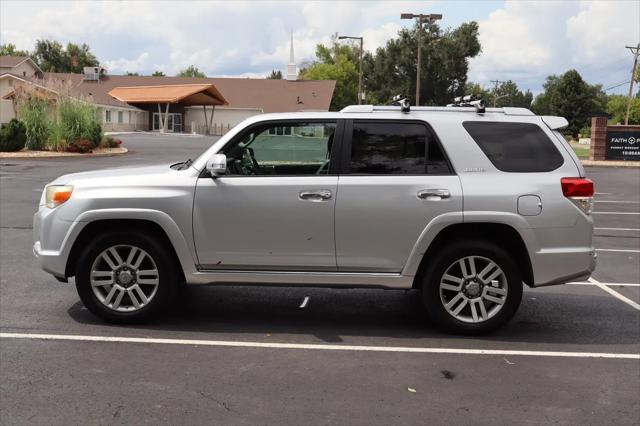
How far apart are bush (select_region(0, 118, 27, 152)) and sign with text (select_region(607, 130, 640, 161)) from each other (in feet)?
99.5

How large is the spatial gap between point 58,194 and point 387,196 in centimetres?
288

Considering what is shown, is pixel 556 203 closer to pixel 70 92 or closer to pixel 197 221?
pixel 197 221

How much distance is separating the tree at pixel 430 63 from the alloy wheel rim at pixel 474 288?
257 ft

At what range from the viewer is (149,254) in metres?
5.66

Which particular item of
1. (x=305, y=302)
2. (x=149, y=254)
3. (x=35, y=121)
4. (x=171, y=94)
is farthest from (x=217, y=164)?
(x=171, y=94)

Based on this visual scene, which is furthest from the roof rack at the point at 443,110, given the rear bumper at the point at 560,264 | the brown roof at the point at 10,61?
the brown roof at the point at 10,61

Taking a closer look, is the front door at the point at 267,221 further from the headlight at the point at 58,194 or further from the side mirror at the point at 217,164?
the headlight at the point at 58,194

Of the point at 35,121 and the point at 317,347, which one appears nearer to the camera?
the point at 317,347

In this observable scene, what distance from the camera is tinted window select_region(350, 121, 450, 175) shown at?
563cm

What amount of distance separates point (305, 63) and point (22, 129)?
285ft

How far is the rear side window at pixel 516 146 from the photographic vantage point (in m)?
5.62

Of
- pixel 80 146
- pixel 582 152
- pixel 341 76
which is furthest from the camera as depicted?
pixel 341 76

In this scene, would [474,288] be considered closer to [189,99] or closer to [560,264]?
[560,264]

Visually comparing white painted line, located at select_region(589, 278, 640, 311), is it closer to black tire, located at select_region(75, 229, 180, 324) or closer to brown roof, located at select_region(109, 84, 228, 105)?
black tire, located at select_region(75, 229, 180, 324)
